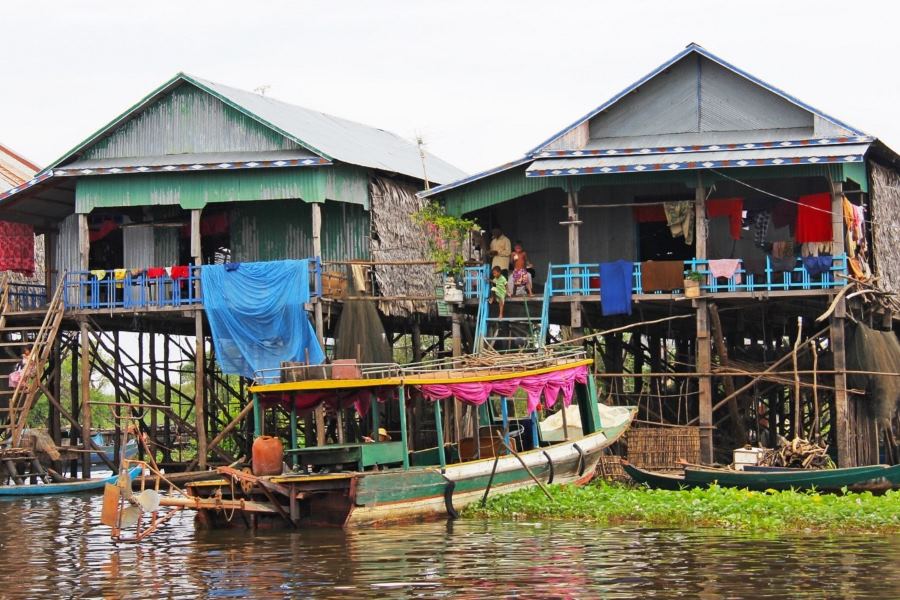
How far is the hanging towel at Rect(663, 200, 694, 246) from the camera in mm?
26281

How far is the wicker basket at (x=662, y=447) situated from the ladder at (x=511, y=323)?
2345mm

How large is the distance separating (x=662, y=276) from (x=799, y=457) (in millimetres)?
4099

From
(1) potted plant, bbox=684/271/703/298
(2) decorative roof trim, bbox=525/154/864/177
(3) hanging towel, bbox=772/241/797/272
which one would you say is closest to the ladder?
(2) decorative roof trim, bbox=525/154/864/177

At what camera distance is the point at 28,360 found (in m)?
28.0

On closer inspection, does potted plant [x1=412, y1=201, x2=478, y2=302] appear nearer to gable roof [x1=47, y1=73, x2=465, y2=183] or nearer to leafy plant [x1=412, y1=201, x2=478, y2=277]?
leafy plant [x1=412, y1=201, x2=478, y2=277]

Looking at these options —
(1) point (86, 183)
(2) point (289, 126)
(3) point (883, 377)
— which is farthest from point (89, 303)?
(3) point (883, 377)

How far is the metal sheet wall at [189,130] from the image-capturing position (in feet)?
94.3

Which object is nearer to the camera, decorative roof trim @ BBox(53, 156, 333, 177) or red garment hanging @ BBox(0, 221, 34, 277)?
decorative roof trim @ BBox(53, 156, 333, 177)

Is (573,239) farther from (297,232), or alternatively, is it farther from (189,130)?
(189,130)

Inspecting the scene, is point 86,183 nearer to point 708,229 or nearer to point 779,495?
point 708,229

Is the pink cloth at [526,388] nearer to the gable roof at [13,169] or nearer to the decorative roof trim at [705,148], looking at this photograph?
the decorative roof trim at [705,148]

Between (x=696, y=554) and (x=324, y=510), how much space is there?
533cm

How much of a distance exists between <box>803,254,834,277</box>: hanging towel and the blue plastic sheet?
344 inches

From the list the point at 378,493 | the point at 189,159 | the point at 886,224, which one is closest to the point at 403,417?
the point at 378,493
